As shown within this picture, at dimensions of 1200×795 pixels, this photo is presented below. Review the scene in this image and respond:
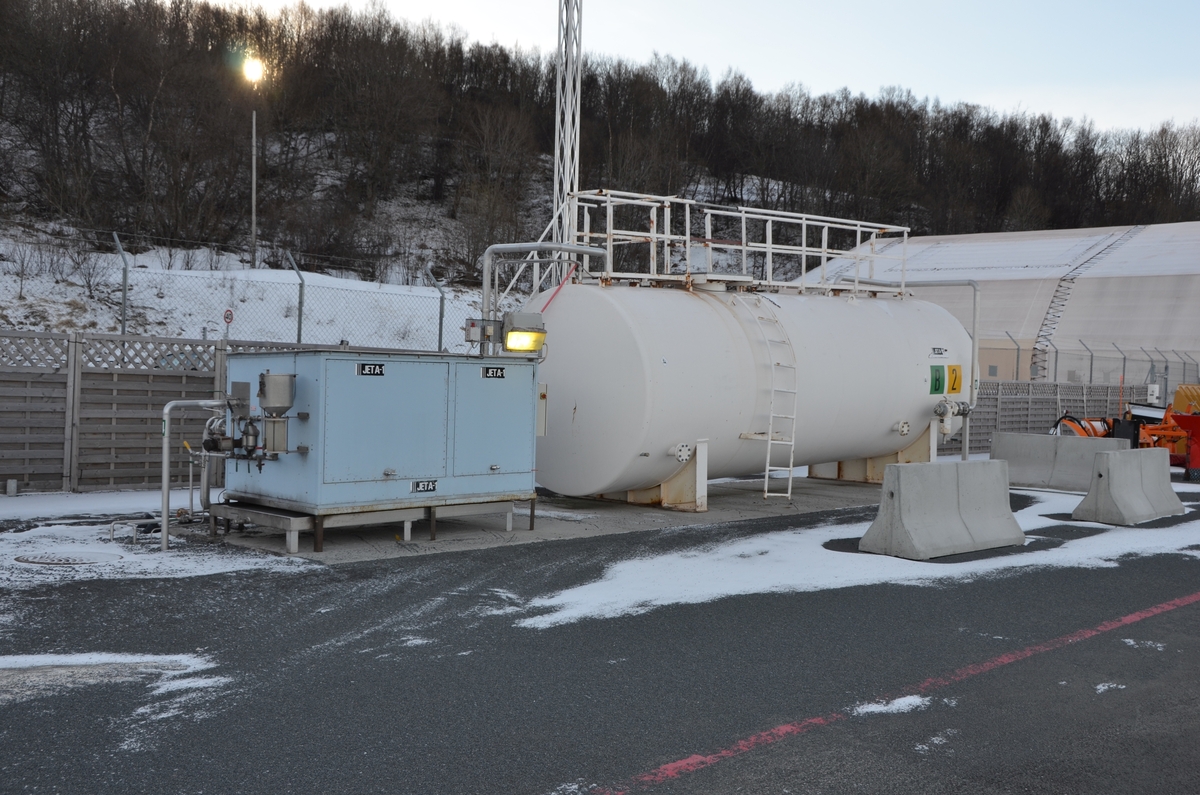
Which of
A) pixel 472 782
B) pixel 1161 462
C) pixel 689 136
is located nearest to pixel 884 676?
pixel 472 782

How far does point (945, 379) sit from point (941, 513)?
20.4ft

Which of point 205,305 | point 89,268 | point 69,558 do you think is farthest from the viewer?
point 89,268

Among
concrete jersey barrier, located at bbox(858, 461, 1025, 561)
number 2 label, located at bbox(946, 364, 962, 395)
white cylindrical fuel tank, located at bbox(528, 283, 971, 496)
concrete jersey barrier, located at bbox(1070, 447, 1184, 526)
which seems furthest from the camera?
number 2 label, located at bbox(946, 364, 962, 395)

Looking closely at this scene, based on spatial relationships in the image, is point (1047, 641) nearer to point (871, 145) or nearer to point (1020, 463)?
point (1020, 463)

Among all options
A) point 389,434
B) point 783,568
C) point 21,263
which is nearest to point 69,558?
point 389,434

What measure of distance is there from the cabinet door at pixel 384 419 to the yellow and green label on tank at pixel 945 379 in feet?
28.9

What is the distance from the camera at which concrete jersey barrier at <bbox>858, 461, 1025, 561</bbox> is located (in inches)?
417

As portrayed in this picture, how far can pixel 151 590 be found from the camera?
26.7ft

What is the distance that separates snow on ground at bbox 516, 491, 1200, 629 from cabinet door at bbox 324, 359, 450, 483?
2.38 m

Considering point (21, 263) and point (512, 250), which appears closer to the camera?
point (512, 250)

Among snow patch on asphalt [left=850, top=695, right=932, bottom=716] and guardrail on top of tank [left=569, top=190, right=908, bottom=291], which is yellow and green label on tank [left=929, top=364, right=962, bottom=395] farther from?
snow patch on asphalt [left=850, top=695, right=932, bottom=716]

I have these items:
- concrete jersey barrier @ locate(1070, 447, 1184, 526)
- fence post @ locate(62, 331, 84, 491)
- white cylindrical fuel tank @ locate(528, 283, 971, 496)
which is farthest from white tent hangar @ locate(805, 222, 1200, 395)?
fence post @ locate(62, 331, 84, 491)

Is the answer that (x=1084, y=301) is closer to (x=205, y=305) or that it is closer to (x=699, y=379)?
(x=205, y=305)

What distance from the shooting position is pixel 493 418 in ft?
36.9
